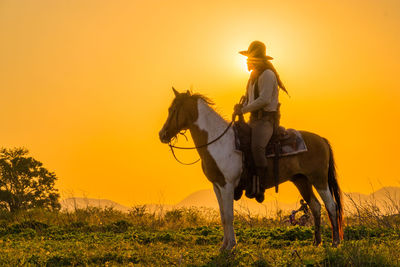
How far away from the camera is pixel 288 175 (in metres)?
10.1

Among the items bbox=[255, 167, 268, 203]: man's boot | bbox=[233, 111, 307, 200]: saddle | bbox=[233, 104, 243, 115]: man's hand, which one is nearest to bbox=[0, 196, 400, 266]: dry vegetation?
bbox=[255, 167, 268, 203]: man's boot

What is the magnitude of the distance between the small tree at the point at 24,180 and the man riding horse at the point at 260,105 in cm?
2708

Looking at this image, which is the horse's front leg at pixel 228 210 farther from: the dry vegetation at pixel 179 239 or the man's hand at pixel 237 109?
the man's hand at pixel 237 109

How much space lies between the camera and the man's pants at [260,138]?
938 centimetres

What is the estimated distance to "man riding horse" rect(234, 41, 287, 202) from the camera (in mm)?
9414

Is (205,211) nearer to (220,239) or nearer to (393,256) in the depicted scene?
(220,239)

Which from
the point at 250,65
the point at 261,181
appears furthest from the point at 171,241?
the point at 250,65

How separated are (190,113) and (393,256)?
4.19 m

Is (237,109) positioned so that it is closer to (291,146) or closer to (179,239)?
(291,146)

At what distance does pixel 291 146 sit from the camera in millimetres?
9914

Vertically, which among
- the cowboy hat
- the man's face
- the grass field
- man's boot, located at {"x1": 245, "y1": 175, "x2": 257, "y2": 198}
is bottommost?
the grass field

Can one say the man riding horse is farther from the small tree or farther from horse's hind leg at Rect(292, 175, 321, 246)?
the small tree

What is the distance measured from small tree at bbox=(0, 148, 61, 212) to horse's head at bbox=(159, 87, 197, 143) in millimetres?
26716

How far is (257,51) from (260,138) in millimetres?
1726
